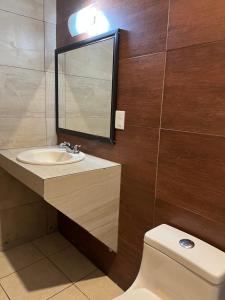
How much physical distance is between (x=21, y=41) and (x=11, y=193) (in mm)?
1241

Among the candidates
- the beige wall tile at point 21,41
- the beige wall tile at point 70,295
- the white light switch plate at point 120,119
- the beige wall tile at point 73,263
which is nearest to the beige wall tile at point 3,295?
the beige wall tile at point 70,295

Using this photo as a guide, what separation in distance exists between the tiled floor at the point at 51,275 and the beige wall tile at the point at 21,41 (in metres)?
1.57

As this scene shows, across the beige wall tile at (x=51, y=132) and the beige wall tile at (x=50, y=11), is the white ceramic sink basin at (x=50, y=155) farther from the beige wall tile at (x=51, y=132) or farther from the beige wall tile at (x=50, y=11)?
the beige wall tile at (x=50, y=11)

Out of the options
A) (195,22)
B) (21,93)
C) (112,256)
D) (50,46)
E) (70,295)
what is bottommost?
(70,295)

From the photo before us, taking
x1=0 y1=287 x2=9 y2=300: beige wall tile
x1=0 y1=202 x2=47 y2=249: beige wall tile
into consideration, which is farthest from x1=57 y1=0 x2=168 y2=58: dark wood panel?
x1=0 y1=287 x2=9 y2=300: beige wall tile

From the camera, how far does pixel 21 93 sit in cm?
187

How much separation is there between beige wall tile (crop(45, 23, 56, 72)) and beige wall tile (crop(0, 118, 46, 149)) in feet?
1.54

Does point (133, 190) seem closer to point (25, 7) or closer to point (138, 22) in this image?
point (138, 22)

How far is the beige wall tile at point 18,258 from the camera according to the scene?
179cm

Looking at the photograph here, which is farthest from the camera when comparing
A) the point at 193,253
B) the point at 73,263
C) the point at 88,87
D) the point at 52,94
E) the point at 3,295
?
the point at 52,94

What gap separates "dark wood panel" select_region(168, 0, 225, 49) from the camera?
984mm

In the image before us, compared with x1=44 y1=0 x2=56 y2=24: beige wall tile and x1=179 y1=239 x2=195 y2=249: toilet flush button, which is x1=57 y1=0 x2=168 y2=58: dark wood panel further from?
x1=179 y1=239 x2=195 y2=249: toilet flush button

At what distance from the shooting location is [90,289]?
164 centimetres

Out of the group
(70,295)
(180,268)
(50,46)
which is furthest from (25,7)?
(70,295)
